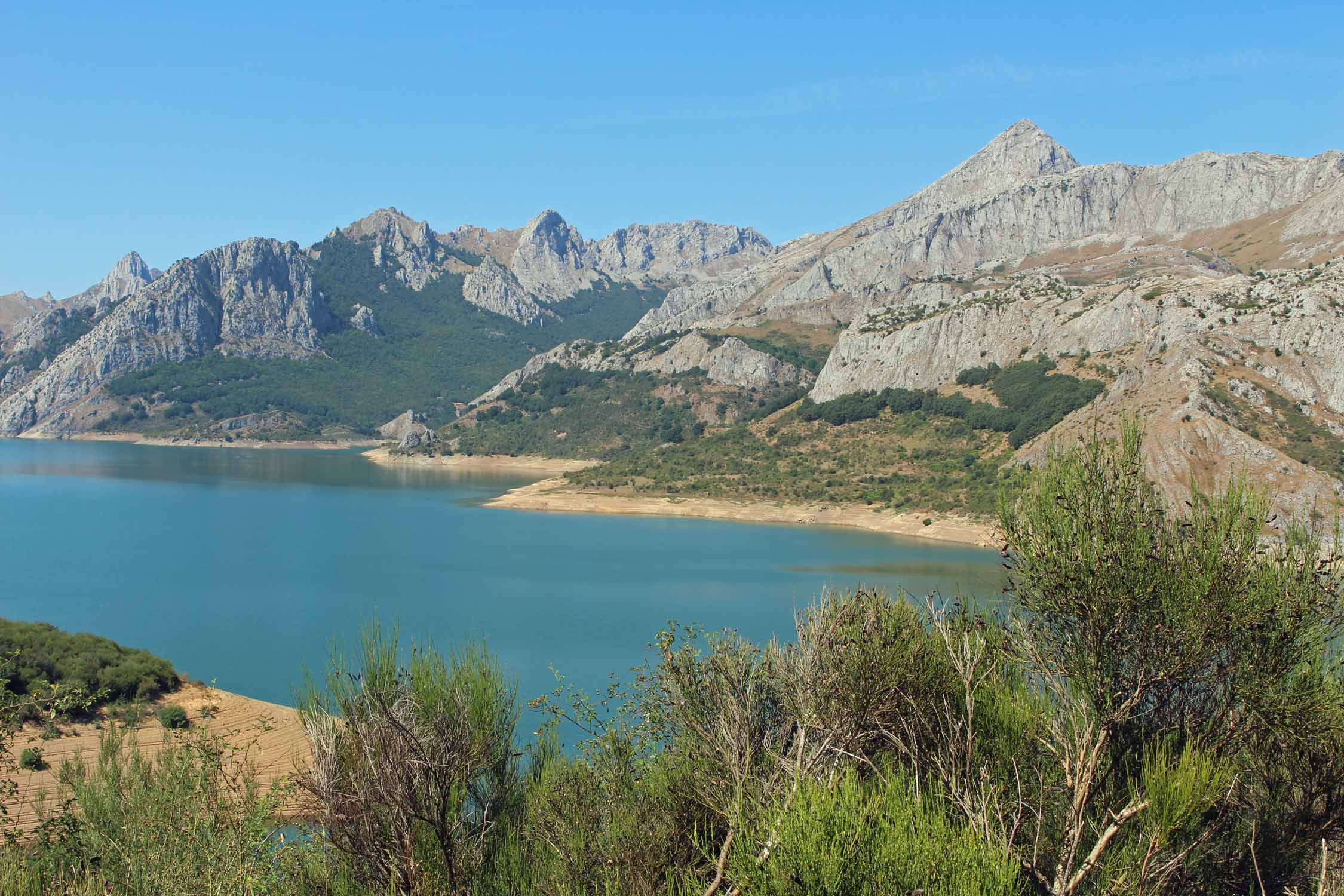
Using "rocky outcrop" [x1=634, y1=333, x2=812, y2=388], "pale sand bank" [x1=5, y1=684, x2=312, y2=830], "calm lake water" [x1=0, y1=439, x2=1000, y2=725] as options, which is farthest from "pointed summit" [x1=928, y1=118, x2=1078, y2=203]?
"pale sand bank" [x1=5, y1=684, x2=312, y2=830]

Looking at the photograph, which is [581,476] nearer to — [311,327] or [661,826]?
[661,826]

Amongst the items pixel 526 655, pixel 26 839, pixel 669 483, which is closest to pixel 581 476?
pixel 669 483

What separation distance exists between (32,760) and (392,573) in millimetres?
30836

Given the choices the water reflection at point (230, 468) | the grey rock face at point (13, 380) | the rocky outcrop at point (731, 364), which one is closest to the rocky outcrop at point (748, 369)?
the rocky outcrop at point (731, 364)

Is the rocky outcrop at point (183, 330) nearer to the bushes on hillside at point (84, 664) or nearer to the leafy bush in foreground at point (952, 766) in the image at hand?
the bushes on hillside at point (84, 664)

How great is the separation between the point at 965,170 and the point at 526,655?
167 m

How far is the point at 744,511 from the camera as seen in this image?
75188mm

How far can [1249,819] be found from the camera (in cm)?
885

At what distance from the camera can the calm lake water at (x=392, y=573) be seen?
3525cm

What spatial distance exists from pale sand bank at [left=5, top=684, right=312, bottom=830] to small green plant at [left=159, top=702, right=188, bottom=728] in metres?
0.17

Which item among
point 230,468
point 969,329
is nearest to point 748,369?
point 969,329

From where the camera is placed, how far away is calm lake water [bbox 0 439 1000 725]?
3525 centimetres

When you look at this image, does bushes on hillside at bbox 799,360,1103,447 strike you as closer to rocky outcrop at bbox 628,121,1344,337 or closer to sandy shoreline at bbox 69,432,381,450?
rocky outcrop at bbox 628,121,1344,337

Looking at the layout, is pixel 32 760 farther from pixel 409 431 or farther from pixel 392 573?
pixel 409 431
